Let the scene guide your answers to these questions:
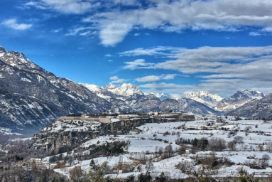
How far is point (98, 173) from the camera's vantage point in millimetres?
65188

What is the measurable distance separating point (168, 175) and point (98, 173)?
247ft

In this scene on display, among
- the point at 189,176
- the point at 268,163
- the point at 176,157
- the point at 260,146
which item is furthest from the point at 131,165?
the point at 260,146

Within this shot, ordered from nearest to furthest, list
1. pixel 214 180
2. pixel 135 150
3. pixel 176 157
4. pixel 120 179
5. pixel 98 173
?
pixel 98 173 < pixel 214 180 < pixel 120 179 < pixel 176 157 < pixel 135 150

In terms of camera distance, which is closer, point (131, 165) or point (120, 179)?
point (120, 179)

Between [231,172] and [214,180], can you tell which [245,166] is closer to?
[231,172]

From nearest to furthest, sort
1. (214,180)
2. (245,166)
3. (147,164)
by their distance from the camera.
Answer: (214,180) < (245,166) < (147,164)

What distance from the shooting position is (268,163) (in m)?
154

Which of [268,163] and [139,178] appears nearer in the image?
[139,178]

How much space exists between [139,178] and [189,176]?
19607 mm

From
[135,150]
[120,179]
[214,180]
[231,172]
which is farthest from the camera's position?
[135,150]

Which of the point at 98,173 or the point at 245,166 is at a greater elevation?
the point at 98,173

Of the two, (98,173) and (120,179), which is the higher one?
(98,173)

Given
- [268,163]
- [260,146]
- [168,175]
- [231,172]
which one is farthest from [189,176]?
[260,146]

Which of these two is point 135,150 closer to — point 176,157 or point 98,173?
point 176,157
